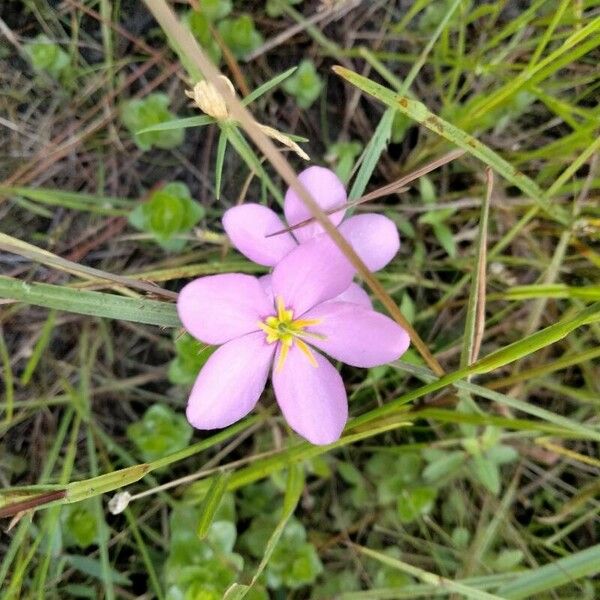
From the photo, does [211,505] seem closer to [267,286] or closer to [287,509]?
[287,509]

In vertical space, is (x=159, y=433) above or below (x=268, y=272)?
below

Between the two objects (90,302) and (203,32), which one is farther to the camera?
(203,32)

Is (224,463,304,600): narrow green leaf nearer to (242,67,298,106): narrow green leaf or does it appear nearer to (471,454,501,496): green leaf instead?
(471,454,501,496): green leaf

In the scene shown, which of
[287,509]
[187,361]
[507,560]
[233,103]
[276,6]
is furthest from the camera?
[276,6]

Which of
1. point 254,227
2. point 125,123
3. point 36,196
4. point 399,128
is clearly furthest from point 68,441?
point 399,128

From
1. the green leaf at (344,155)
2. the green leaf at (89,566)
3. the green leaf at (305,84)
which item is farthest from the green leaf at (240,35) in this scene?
the green leaf at (89,566)

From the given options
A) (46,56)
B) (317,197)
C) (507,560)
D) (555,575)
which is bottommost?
(507,560)

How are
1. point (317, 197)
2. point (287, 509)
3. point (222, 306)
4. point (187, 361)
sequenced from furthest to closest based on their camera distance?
point (187, 361) → point (287, 509) → point (317, 197) → point (222, 306)

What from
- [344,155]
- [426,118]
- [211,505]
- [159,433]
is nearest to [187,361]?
[159,433]

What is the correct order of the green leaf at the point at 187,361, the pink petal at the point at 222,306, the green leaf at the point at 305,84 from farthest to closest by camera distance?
1. the green leaf at the point at 305,84
2. the green leaf at the point at 187,361
3. the pink petal at the point at 222,306

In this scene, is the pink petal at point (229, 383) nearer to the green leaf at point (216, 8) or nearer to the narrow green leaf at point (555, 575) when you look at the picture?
the narrow green leaf at point (555, 575)
